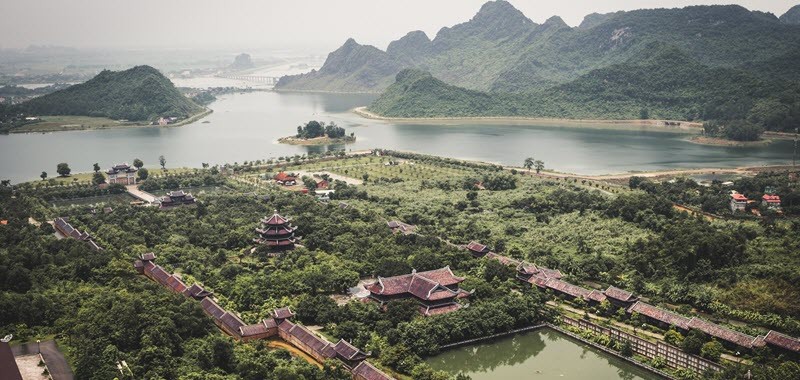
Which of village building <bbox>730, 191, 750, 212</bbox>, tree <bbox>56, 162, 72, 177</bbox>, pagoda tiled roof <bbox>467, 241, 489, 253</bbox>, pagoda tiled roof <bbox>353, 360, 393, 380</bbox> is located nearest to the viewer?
pagoda tiled roof <bbox>353, 360, 393, 380</bbox>

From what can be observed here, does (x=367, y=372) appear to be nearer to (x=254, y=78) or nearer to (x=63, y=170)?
(x=63, y=170)

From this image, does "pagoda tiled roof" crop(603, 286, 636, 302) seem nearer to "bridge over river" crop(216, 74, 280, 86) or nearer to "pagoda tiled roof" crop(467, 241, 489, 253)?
"pagoda tiled roof" crop(467, 241, 489, 253)

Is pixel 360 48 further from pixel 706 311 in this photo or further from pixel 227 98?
pixel 706 311

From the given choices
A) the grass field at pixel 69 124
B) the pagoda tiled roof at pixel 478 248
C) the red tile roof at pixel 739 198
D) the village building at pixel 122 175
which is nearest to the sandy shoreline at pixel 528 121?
the grass field at pixel 69 124

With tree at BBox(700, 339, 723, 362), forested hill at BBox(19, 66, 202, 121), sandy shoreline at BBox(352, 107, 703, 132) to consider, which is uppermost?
forested hill at BBox(19, 66, 202, 121)

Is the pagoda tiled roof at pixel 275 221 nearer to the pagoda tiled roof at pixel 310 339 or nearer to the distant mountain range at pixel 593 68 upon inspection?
the pagoda tiled roof at pixel 310 339

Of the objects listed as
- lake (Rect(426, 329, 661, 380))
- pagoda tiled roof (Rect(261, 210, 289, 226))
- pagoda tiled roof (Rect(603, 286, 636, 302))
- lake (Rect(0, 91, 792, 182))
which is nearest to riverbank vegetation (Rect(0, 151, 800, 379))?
lake (Rect(426, 329, 661, 380))
